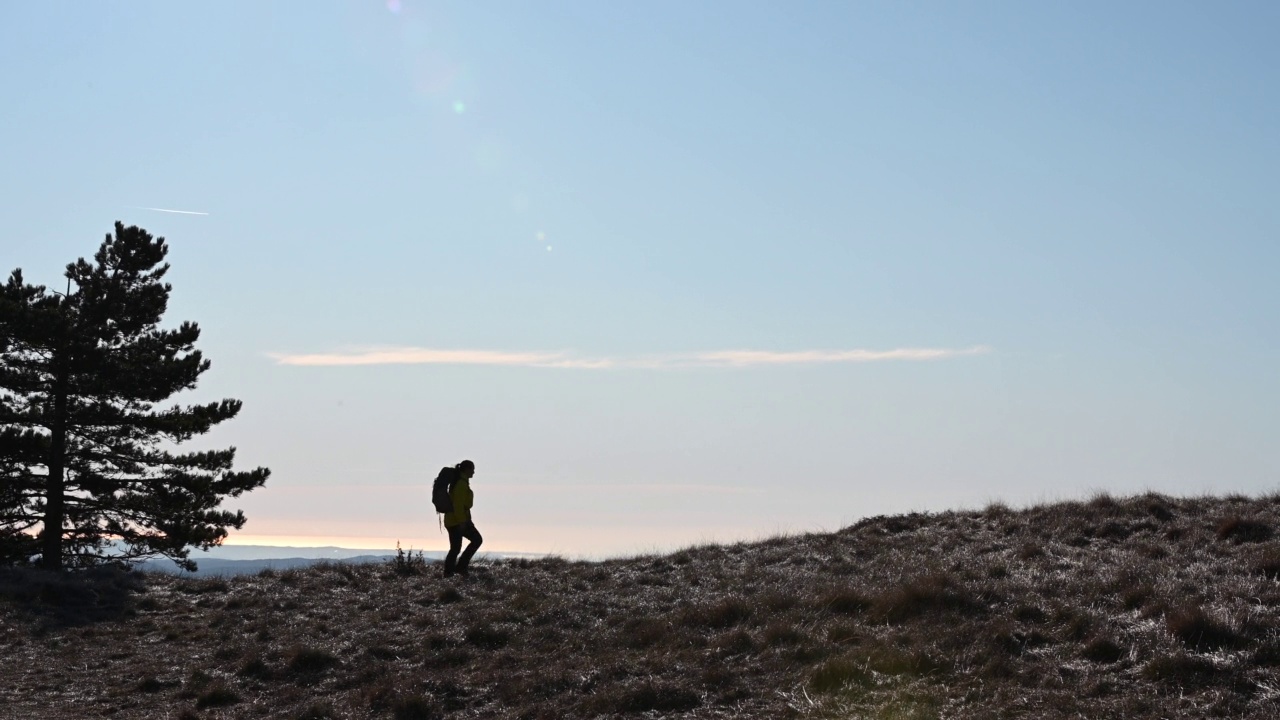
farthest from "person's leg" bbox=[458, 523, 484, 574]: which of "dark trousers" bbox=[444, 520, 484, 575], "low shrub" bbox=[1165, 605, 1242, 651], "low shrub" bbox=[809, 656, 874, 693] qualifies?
"low shrub" bbox=[1165, 605, 1242, 651]

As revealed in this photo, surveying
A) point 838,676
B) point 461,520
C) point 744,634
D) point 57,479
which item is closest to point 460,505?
point 461,520

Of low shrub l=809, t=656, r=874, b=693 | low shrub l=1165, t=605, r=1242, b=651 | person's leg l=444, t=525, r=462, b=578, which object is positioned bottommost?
low shrub l=809, t=656, r=874, b=693

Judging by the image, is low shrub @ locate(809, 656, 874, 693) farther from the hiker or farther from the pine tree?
the pine tree

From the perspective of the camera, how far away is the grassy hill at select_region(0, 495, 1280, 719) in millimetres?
10680

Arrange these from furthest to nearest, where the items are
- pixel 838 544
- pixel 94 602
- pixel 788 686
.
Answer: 1. pixel 838 544
2. pixel 94 602
3. pixel 788 686

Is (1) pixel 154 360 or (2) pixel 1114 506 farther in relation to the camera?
(1) pixel 154 360

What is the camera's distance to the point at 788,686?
1141 cm

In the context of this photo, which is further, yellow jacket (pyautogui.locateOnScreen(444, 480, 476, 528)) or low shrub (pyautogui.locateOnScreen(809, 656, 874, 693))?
yellow jacket (pyautogui.locateOnScreen(444, 480, 476, 528))

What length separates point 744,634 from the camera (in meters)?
13.3

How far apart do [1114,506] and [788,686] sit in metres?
11.7

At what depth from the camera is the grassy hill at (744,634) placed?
10680mm

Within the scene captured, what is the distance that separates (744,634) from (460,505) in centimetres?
903

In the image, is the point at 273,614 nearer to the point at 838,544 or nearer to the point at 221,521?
the point at 838,544

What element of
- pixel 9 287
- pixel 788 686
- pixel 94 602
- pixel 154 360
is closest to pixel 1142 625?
pixel 788 686
